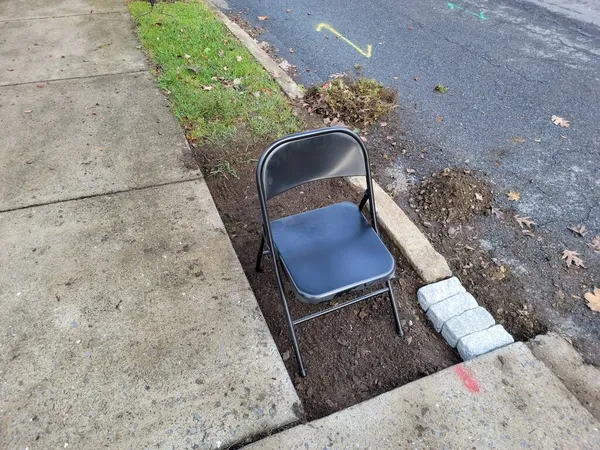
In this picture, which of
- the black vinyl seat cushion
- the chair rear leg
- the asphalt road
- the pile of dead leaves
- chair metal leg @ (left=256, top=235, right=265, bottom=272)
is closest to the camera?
the black vinyl seat cushion

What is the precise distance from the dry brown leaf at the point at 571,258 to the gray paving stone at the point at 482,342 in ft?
2.77

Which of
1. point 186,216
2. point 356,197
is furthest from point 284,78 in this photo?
point 186,216

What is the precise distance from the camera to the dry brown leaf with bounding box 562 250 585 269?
2.67 m

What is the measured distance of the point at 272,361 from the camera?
79.8 inches

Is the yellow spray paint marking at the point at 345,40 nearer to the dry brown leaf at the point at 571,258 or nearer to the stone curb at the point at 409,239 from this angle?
the stone curb at the point at 409,239

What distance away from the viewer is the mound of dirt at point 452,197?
9.73ft

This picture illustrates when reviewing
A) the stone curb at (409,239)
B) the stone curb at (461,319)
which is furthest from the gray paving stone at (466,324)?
the stone curb at (409,239)

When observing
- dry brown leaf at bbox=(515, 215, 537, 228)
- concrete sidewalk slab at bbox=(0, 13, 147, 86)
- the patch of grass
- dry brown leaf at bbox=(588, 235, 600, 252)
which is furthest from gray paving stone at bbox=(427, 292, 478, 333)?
concrete sidewalk slab at bbox=(0, 13, 147, 86)

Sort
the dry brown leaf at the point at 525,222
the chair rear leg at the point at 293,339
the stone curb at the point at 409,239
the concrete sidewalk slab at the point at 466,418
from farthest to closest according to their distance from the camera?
the dry brown leaf at the point at 525,222 → the stone curb at the point at 409,239 → the chair rear leg at the point at 293,339 → the concrete sidewalk slab at the point at 466,418

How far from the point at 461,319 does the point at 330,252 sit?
0.80 m

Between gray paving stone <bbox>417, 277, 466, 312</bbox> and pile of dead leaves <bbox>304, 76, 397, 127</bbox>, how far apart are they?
1.86 metres

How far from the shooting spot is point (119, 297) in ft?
7.46

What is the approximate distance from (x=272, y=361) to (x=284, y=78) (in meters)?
3.22

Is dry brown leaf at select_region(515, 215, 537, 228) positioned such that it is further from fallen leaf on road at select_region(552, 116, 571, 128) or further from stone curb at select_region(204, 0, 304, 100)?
stone curb at select_region(204, 0, 304, 100)
